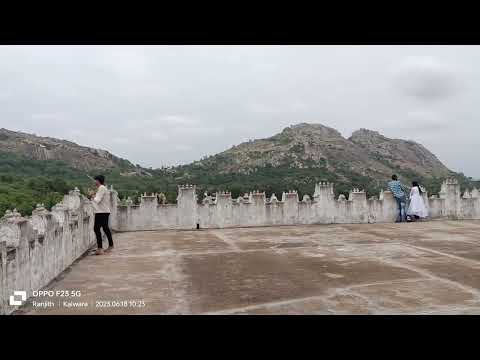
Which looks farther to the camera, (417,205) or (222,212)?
(417,205)

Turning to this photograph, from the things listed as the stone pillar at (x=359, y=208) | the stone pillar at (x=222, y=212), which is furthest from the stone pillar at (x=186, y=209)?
the stone pillar at (x=359, y=208)

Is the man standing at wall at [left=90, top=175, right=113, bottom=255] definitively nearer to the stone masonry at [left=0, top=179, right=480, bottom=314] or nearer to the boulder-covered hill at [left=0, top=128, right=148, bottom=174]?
the stone masonry at [left=0, top=179, right=480, bottom=314]

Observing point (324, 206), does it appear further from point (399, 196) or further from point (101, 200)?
point (101, 200)

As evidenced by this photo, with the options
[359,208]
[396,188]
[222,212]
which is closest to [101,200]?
[222,212]

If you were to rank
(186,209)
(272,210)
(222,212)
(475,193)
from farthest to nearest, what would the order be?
(475,193)
(272,210)
(222,212)
(186,209)

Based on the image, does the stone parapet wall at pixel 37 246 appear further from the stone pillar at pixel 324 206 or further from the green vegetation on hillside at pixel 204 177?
the green vegetation on hillside at pixel 204 177

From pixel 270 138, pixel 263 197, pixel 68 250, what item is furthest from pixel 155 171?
pixel 68 250
